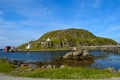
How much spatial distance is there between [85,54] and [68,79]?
8069 centimetres

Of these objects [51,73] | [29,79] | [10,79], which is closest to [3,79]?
[10,79]

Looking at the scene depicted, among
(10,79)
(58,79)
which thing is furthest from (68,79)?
(10,79)

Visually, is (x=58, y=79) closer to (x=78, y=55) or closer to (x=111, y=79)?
(x=111, y=79)

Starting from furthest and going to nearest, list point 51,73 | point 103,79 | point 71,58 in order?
point 71,58
point 51,73
point 103,79

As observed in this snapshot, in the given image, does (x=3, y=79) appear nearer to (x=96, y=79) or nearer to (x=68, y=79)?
(x=68, y=79)

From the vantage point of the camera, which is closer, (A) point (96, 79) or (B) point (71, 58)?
(A) point (96, 79)

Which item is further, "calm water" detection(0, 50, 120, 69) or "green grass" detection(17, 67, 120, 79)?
"calm water" detection(0, 50, 120, 69)

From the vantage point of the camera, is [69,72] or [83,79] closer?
[83,79]

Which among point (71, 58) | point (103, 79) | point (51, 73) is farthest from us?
point (71, 58)

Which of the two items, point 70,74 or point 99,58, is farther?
point 99,58

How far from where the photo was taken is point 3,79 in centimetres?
1970

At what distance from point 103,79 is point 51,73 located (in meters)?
7.14

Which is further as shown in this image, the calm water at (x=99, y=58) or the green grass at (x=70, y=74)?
the calm water at (x=99, y=58)

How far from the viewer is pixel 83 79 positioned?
64.3 ft
